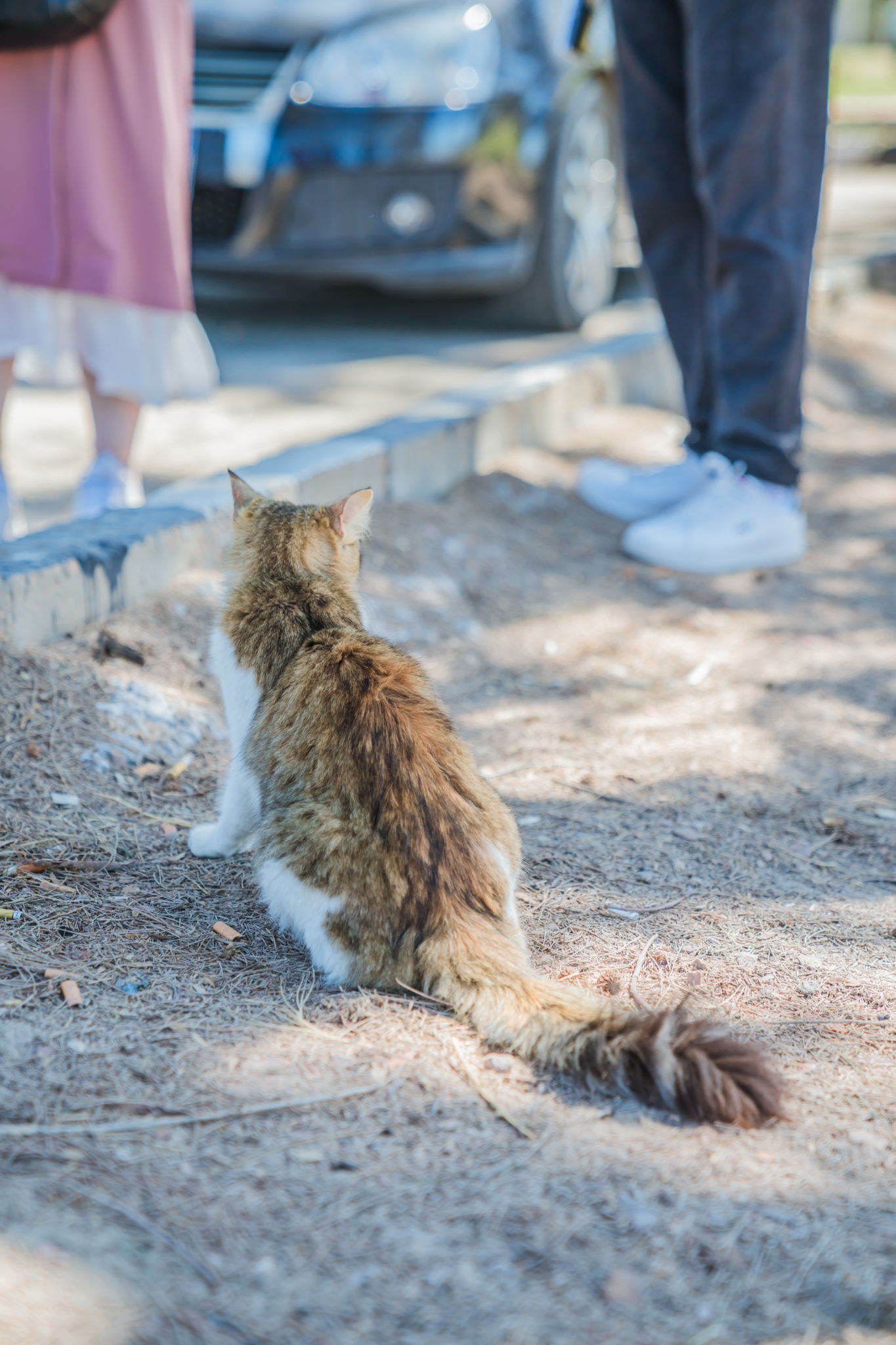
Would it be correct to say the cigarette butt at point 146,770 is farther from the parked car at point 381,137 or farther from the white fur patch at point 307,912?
the parked car at point 381,137

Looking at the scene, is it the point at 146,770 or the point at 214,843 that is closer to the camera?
the point at 214,843

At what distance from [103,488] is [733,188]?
1995mm

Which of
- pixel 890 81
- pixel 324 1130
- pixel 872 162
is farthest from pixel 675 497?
pixel 890 81

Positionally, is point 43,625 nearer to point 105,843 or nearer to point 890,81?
point 105,843

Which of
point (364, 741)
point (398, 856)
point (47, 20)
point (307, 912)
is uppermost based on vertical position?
point (47, 20)

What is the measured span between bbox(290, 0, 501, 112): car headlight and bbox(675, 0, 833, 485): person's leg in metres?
1.43

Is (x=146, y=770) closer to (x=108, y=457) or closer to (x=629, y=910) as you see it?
(x=629, y=910)

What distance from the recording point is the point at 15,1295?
3.99ft

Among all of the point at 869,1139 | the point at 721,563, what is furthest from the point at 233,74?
the point at 869,1139

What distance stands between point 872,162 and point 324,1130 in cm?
1494

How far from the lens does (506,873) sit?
1.87 meters

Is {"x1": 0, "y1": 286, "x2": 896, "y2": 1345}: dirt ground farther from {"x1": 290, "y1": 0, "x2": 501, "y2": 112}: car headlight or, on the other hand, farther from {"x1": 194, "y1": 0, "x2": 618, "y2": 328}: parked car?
{"x1": 290, "y1": 0, "x2": 501, "y2": 112}: car headlight

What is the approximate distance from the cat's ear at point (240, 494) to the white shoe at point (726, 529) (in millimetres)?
1840

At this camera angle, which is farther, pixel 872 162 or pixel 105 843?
pixel 872 162
